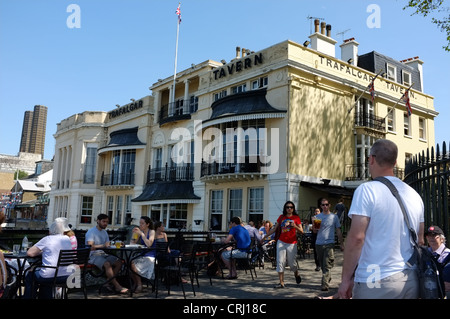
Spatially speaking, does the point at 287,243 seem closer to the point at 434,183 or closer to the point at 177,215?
the point at 434,183

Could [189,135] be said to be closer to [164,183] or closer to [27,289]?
[164,183]

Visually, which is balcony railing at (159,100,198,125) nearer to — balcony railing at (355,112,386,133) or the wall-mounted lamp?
the wall-mounted lamp

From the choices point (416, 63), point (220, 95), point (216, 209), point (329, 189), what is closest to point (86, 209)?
point (216, 209)

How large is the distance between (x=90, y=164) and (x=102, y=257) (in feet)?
89.7

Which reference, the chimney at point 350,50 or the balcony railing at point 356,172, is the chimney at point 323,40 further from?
the balcony railing at point 356,172

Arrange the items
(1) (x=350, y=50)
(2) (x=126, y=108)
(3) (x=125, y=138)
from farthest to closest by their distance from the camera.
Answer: (2) (x=126, y=108)
(3) (x=125, y=138)
(1) (x=350, y=50)

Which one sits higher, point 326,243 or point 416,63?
point 416,63

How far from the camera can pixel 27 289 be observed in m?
6.12

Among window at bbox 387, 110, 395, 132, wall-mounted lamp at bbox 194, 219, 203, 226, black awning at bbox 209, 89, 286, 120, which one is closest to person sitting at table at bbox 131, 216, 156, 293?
black awning at bbox 209, 89, 286, 120

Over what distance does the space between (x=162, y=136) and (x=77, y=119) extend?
12461mm

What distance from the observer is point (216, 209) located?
2252 cm

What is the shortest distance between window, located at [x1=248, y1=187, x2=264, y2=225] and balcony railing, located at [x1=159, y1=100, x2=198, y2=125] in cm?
755

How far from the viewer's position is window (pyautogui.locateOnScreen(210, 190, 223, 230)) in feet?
72.6

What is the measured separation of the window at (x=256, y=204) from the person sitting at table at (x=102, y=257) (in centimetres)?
1256
